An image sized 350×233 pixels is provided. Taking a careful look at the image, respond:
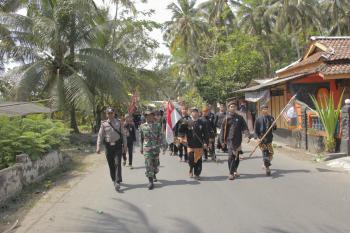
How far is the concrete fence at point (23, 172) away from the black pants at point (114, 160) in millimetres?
1872

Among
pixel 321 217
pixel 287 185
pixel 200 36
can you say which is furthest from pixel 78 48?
pixel 200 36

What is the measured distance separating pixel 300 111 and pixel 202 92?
55.0 feet

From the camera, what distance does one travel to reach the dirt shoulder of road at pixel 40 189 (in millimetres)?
7161

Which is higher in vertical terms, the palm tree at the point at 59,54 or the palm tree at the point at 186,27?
the palm tree at the point at 186,27

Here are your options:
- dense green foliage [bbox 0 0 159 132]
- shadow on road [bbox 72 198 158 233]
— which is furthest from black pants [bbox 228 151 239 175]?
dense green foliage [bbox 0 0 159 132]

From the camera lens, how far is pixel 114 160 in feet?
30.5

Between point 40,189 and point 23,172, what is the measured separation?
537 mm

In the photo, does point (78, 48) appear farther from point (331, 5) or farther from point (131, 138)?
point (331, 5)

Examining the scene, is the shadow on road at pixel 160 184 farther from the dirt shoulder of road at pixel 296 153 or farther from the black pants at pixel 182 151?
the dirt shoulder of road at pixel 296 153

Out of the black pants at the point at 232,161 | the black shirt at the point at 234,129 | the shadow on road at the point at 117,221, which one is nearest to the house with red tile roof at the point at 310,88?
the black shirt at the point at 234,129

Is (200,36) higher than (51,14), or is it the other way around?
(200,36)

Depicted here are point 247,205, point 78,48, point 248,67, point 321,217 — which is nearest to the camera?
point 321,217

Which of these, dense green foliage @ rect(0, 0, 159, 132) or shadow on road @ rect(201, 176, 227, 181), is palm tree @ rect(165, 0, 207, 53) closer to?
dense green foliage @ rect(0, 0, 159, 132)

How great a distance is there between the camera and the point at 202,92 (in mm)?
32156
